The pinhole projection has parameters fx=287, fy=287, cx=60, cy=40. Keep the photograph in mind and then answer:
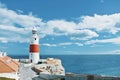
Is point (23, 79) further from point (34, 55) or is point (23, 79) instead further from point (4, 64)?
point (34, 55)

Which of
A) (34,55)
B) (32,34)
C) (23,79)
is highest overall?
(32,34)

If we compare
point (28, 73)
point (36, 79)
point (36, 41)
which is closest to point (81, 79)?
point (36, 79)

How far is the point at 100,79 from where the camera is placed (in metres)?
22.2

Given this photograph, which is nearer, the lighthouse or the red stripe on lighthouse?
the red stripe on lighthouse

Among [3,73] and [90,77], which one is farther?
[3,73]

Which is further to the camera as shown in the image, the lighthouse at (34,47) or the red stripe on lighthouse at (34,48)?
the lighthouse at (34,47)

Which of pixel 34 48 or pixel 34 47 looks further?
pixel 34 48

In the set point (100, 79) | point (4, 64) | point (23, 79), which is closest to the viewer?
point (100, 79)

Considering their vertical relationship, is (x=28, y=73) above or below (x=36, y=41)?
below

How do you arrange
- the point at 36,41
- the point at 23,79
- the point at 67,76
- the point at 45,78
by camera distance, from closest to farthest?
the point at 67,76
the point at 45,78
the point at 23,79
the point at 36,41

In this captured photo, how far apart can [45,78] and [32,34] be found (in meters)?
23.7

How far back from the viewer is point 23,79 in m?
35.1

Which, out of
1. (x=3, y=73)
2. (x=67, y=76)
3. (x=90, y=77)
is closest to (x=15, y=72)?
(x=3, y=73)

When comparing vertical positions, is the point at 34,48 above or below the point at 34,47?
below
